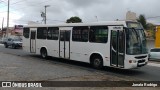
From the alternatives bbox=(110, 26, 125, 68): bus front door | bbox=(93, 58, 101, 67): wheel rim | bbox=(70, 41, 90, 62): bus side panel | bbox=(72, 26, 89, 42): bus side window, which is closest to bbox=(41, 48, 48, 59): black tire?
bbox=(70, 41, 90, 62): bus side panel

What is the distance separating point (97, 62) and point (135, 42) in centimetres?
275

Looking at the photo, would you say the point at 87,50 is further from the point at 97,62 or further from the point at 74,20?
the point at 74,20

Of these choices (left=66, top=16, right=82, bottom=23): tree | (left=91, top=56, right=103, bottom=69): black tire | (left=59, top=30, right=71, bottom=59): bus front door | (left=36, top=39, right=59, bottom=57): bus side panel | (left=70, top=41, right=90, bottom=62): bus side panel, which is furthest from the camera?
(left=66, top=16, right=82, bottom=23): tree

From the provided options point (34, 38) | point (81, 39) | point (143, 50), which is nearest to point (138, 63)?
point (143, 50)

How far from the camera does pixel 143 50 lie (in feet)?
49.0

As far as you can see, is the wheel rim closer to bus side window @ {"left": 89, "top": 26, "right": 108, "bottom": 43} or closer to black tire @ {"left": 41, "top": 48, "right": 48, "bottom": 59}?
bus side window @ {"left": 89, "top": 26, "right": 108, "bottom": 43}

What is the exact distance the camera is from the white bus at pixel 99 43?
1438 centimetres

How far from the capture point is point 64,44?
18.6m

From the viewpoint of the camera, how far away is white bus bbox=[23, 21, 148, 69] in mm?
14383

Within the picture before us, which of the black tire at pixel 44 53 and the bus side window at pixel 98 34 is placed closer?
the bus side window at pixel 98 34

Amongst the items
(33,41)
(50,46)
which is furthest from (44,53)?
(33,41)

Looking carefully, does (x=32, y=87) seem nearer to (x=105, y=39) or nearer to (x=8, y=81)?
(x=8, y=81)

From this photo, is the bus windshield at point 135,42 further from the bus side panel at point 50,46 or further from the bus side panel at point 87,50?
the bus side panel at point 50,46

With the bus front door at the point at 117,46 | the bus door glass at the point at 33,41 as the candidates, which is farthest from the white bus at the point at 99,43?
the bus door glass at the point at 33,41
